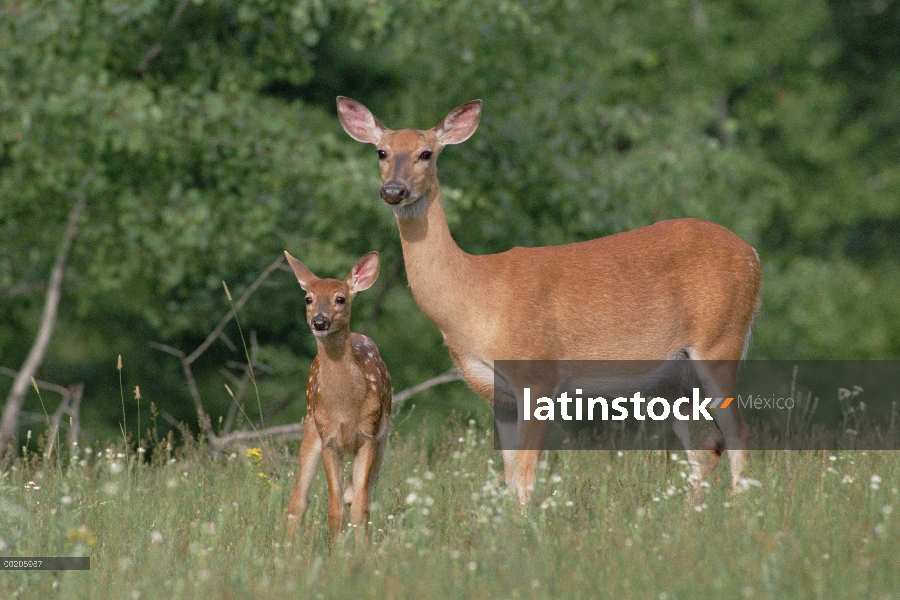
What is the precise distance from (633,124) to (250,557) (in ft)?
24.6

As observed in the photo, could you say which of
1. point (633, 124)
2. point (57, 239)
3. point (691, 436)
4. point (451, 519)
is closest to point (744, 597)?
point (451, 519)

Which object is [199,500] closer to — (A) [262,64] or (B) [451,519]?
(B) [451,519]

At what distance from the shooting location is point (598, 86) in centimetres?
1355

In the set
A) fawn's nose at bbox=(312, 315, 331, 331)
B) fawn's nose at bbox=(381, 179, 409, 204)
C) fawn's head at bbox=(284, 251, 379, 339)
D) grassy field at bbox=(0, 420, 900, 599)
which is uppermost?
fawn's nose at bbox=(381, 179, 409, 204)

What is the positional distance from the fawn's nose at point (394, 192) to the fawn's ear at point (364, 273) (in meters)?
0.33

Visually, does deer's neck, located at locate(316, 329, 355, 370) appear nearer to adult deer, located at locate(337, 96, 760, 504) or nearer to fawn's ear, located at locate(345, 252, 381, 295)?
fawn's ear, located at locate(345, 252, 381, 295)

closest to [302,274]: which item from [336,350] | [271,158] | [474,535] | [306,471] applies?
[336,350]

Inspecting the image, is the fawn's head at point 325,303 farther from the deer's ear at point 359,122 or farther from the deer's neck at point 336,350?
the deer's ear at point 359,122

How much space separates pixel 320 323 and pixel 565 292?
147 centimetres

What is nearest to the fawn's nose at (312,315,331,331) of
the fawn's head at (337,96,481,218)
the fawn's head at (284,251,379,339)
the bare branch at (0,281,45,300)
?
the fawn's head at (284,251,379,339)

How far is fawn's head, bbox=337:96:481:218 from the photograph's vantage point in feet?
20.2

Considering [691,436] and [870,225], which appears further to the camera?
[870,225]

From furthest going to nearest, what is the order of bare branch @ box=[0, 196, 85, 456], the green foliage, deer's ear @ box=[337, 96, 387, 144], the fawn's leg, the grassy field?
bare branch @ box=[0, 196, 85, 456]
the green foliage
deer's ear @ box=[337, 96, 387, 144]
the fawn's leg
the grassy field

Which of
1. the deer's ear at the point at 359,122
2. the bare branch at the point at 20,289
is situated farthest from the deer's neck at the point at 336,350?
the bare branch at the point at 20,289
